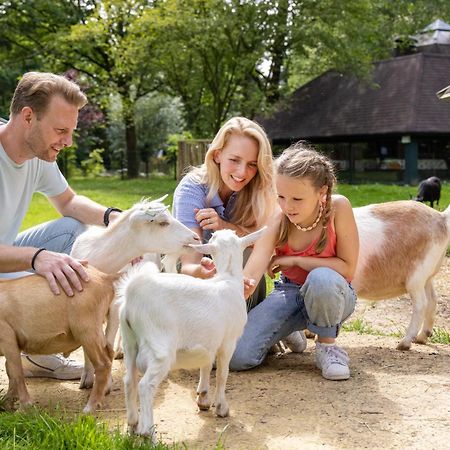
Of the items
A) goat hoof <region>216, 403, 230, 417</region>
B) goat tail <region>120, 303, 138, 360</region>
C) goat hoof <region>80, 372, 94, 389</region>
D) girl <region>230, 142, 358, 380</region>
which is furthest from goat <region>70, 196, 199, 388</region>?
goat hoof <region>216, 403, 230, 417</region>

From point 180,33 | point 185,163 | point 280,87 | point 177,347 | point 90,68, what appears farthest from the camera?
point 90,68

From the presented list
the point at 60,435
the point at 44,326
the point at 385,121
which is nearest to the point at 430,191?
the point at 385,121

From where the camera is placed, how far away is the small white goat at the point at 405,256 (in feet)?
14.4

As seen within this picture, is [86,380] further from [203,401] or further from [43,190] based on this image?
[43,190]

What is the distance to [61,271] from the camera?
10.3 feet

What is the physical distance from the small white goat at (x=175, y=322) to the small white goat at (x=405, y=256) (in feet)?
5.54

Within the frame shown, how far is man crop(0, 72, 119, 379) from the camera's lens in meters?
3.24

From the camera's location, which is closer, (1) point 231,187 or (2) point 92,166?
(1) point 231,187

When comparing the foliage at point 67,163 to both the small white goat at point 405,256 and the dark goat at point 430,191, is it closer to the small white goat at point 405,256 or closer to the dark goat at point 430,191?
the dark goat at point 430,191

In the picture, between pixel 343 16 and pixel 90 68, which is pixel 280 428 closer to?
pixel 343 16

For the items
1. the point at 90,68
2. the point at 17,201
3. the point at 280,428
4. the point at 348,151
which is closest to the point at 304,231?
the point at 280,428

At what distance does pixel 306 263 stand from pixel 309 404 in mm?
929

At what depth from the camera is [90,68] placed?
29078 mm

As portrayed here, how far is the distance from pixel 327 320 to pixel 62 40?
2336 cm
